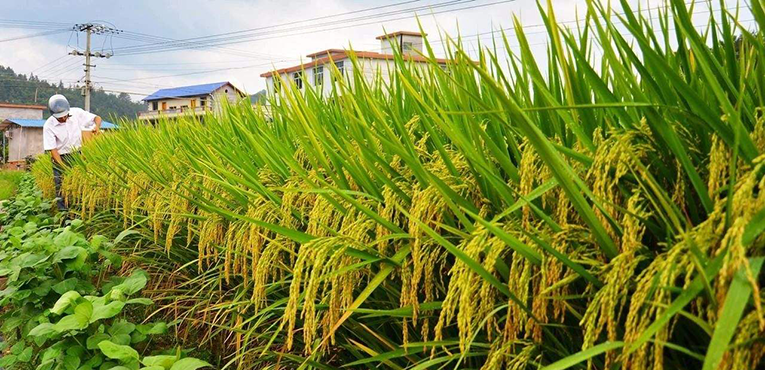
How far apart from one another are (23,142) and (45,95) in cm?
3212

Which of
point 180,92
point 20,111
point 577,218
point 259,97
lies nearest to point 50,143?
point 259,97

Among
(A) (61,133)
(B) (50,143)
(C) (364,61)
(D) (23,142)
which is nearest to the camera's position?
(C) (364,61)

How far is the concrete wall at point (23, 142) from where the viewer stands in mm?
Result: 59094

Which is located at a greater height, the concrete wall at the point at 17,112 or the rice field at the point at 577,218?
the concrete wall at the point at 17,112

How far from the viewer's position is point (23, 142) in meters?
59.2

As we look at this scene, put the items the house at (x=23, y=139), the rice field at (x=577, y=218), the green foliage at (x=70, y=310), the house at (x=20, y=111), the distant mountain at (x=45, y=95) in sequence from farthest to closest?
the distant mountain at (x=45, y=95) < the house at (x=20, y=111) < the house at (x=23, y=139) < the green foliage at (x=70, y=310) < the rice field at (x=577, y=218)

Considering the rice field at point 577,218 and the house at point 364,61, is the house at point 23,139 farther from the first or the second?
the rice field at point 577,218

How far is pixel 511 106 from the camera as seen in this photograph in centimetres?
107

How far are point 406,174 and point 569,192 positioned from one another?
0.79 m

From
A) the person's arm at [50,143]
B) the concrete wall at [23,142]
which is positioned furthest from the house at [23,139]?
the person's arm at [50,143]

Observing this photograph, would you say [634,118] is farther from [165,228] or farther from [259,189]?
[165,228]

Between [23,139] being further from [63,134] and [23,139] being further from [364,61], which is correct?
[364,61]

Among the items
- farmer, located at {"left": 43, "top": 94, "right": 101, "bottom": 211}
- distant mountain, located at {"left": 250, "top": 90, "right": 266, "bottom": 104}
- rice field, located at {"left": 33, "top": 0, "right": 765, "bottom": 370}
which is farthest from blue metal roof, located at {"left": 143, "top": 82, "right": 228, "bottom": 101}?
rice field, located at {"left": 33, "top": 0, "right": 765, "bottom": 370}

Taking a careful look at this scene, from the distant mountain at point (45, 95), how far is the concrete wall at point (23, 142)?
23189mm
